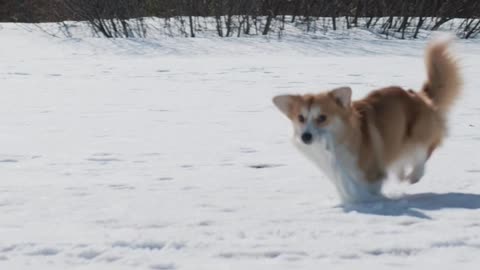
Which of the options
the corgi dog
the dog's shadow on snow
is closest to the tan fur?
the corgi dog

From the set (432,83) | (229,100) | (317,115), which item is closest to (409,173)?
(432,83)

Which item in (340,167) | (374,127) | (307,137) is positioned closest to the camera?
(307,137)

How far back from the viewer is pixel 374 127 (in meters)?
4.56

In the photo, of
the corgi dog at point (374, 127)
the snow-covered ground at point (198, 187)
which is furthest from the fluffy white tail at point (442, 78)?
the snow-covered ground at point (198, 187)

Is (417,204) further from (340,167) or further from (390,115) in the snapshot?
(390,115)

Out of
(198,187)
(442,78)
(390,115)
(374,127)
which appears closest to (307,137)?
(374,127)

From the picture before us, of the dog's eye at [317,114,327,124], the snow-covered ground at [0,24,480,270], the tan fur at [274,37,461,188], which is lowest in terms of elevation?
the snow-covered ground at [0,24,480,270]

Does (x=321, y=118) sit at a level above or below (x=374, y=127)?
above

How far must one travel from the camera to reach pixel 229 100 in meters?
9.54

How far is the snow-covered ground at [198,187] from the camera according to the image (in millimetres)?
3422

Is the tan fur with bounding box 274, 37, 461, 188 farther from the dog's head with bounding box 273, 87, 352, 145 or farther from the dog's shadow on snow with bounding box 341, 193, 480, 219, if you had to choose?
the dog's shadow on snow with bounding box 341, 193, 480, 219

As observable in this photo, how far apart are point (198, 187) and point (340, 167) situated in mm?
965

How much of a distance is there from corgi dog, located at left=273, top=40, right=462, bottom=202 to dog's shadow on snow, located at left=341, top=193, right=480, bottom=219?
14cm

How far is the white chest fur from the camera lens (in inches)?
172
